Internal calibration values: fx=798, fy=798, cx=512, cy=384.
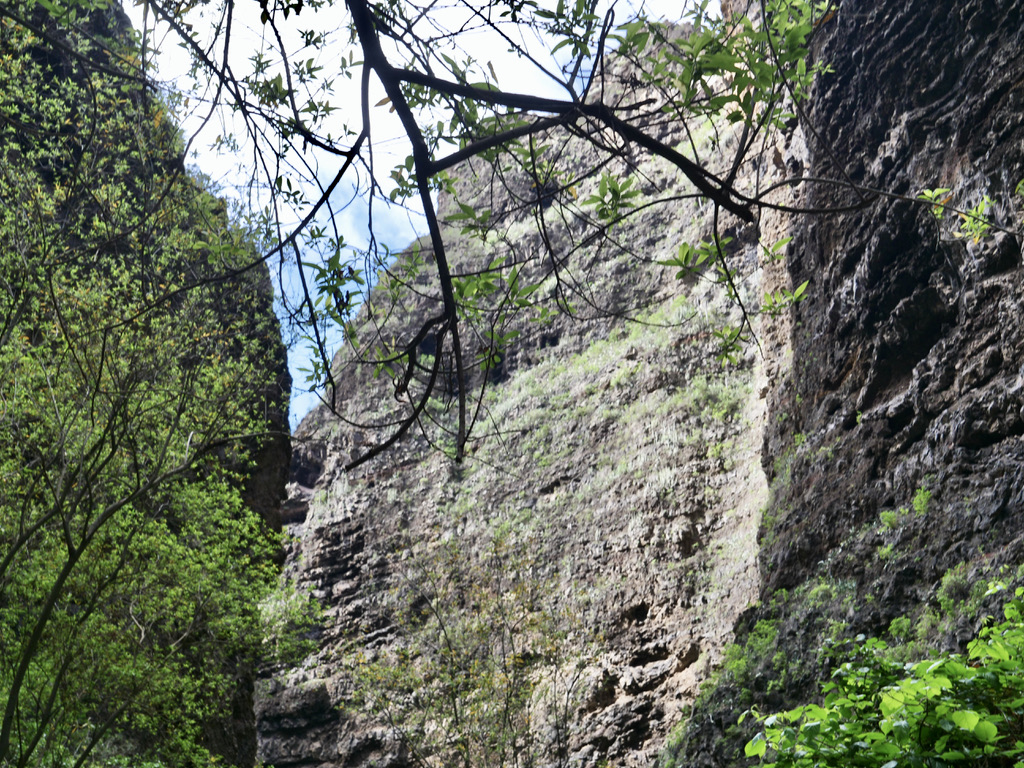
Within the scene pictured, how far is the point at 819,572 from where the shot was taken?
7344 millimetres

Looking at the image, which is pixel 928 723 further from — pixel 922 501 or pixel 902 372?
pixel 902 372

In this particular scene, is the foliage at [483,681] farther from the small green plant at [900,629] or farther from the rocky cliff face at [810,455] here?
the small green plant at [900,629]

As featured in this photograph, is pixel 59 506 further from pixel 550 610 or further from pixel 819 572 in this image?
pixel 550 610

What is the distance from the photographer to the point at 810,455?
8.55 m

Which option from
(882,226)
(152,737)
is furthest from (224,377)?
(882,226)

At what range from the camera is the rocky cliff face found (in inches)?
245

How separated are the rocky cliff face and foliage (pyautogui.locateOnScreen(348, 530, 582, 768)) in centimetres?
74

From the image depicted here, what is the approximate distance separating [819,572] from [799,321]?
3605 mm

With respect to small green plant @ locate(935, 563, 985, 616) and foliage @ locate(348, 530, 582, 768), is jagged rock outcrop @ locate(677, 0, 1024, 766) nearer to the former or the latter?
small green plant @ locate(935, 563, 985, 616)

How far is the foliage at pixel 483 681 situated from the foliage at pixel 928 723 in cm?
895

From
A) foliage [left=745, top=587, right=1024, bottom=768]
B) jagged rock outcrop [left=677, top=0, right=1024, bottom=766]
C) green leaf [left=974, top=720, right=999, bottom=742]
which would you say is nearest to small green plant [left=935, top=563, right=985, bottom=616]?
jagged rock outcrop [left=677, top=0, right=1024, bottom=766]

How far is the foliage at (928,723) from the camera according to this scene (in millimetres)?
1729

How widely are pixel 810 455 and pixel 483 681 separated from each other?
5.63m

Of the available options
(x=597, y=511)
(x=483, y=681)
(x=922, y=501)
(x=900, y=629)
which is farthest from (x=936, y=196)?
(x=597, y=511)
